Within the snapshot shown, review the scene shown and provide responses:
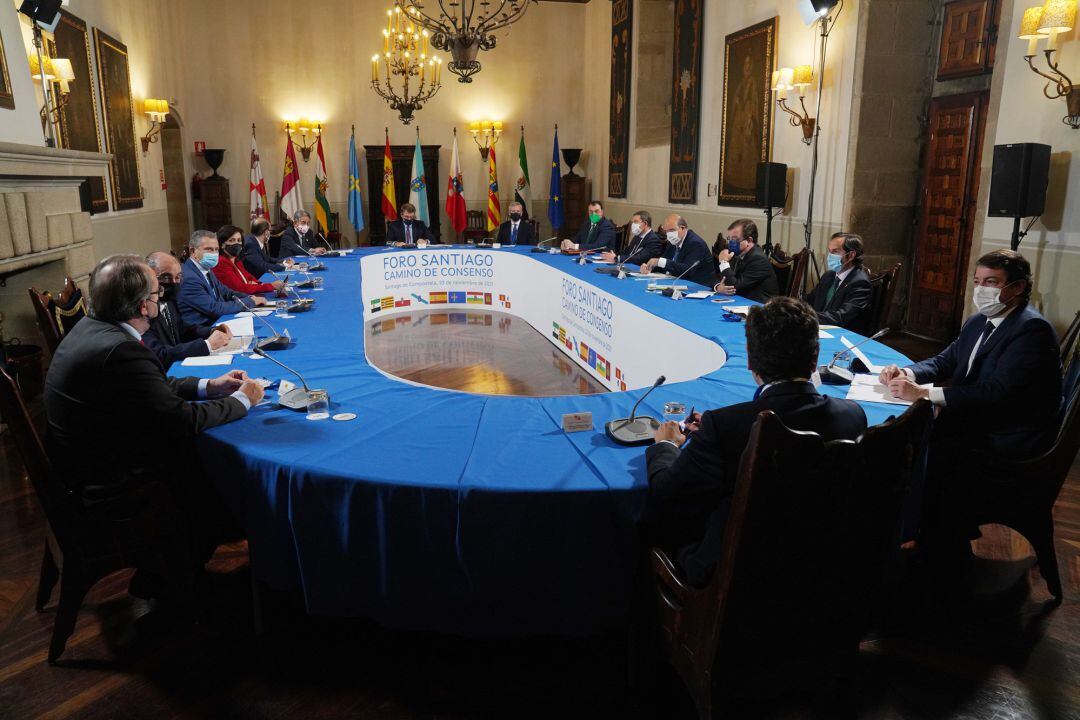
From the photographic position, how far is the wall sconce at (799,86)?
6.64 metres

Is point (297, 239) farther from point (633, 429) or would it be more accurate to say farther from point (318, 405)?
point (633, 429)

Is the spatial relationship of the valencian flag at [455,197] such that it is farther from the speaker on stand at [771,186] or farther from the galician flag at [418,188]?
the speaker on stand at [771,186]

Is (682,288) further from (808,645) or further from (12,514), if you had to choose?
(12,514)

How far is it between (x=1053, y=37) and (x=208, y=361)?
17.3 ft

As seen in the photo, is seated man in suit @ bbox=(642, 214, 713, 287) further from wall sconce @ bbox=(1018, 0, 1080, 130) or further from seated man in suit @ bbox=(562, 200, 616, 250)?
wall sconce @ bbox=(1018, 0, 1080, 130)

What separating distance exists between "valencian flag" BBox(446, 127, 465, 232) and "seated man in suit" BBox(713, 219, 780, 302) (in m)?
7.14

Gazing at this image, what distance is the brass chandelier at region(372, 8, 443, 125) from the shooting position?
8406 millimetres

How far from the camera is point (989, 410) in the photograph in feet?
8.25

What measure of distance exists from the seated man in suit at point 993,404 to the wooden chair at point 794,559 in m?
→ 1.00

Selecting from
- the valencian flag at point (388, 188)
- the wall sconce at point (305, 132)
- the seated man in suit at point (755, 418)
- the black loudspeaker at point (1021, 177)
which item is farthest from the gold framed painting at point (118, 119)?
the black loudspeaker at point (1021, 177)

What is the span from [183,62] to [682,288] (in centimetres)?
975

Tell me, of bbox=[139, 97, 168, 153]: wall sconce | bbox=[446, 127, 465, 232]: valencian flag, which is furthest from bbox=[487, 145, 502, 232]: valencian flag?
bbox=[139, 97, 168, 153]: wall sconce

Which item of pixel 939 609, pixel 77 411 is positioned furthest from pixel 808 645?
pixel 77 411

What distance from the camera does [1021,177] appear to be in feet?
14.7
